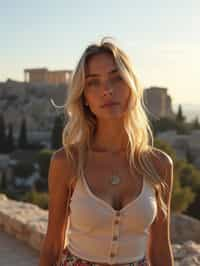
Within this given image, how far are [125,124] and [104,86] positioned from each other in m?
0.16

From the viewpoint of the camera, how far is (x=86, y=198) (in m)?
1.35

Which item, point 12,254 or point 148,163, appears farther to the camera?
point 12,254

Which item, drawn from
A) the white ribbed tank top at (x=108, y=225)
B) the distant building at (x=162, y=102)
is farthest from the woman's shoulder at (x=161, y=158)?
the distant building at (x=162, y=102)

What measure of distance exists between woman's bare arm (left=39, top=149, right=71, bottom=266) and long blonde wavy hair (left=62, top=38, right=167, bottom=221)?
3 centimetres

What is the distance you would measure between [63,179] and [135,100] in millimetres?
317

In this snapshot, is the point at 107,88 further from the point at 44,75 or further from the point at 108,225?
the point at 44,75

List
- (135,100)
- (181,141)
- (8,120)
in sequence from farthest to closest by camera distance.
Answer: (8,120) → (181,141) → (135,100)

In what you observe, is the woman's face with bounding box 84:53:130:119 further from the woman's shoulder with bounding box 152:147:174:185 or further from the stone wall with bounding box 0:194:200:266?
the stone wall with bounding box 0:194:200:266

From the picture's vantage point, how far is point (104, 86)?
1.42 meters

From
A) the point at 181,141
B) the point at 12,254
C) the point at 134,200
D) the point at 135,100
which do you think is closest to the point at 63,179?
the point at 134,200

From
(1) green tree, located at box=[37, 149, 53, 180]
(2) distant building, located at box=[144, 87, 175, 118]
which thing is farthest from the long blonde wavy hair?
(2) distant building, located at box=[144, 87, 175, 118]

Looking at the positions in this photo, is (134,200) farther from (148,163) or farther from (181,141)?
(181,141)

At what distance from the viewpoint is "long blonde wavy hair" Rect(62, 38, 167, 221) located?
4.71 feet

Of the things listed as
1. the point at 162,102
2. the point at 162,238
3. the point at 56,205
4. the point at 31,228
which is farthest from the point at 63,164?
the point at 162,102
